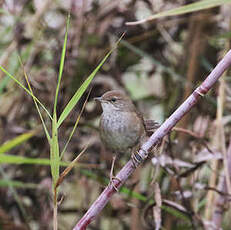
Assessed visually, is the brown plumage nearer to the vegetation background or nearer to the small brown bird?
the small brown bird

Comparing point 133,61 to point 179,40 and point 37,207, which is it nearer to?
point 179,40

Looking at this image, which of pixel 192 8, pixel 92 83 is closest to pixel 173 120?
pixel 192 8

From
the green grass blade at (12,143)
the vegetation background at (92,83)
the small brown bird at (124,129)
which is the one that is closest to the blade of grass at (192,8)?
the small brown bird at (124,129)

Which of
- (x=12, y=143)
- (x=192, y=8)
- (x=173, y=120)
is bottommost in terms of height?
(x=12, y=143)

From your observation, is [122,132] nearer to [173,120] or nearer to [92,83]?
[92,83]

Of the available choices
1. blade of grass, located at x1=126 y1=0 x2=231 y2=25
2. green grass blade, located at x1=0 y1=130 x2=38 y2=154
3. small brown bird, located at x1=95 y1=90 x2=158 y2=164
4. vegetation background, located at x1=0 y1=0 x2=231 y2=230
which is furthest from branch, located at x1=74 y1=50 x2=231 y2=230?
Result: vegetation background, located at x1=0 y1=0 x2=231 y2=230

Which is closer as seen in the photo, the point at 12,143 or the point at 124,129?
the point at 12,143

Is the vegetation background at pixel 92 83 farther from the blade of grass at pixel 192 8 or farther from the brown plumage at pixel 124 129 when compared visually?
the blade of grass at pixel 192 8

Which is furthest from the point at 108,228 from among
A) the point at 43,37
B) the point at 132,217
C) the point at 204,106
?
the point at 43,37

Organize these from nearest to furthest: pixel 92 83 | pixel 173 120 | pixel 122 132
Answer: pixel 173 120 < pixel 122 132 < pixel 92 83

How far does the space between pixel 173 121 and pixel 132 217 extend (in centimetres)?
161

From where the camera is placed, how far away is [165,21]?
9.44 ft

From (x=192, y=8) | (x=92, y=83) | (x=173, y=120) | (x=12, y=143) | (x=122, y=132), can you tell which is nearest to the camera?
(x=173, y=120)

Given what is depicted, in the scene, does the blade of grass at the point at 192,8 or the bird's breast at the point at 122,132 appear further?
the bird's breast at the point at 122,132
